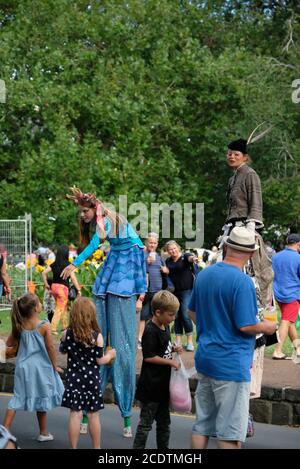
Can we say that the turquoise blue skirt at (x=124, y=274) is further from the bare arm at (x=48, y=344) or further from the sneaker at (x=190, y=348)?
the sneaker at (x=190, y=348)

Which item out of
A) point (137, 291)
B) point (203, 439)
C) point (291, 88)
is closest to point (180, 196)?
point (291, 88)

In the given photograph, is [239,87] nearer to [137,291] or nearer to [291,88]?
[291,88]

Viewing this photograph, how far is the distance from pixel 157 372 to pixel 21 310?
1.46 metres

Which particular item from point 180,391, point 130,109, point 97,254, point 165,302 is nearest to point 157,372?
point 180,391

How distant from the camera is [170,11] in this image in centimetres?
3416

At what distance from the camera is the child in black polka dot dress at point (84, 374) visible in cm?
738

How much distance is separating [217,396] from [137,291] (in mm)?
2641

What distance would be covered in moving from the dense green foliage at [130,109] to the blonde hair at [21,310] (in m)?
22.0

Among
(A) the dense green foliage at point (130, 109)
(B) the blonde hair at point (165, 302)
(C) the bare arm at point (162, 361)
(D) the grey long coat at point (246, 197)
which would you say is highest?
(A) the dense green foliage at point (130, 109)

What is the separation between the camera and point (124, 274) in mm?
8578

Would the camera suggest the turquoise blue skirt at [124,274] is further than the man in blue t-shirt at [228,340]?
Yes

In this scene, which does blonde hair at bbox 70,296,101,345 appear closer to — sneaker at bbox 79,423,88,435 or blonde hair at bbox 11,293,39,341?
blonde hair at bbox 11,293,39,341

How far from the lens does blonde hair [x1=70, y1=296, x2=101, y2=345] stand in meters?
7.30

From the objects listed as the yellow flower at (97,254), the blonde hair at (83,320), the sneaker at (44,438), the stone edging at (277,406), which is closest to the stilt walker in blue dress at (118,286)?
the sneaker at (44,438)
